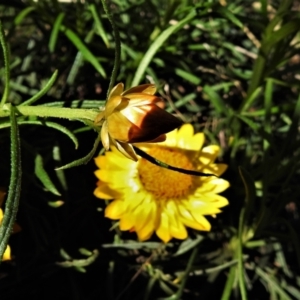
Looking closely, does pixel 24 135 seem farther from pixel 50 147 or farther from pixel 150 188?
pixel 150 188

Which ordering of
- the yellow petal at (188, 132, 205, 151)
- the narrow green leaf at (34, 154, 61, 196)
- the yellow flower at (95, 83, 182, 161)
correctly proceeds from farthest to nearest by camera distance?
the yellow petal at (188, 132, 205, 151)
the narrow green leaf at (34, 154, 61, 196)
the yellow flower at (95, 83, 182, 161)

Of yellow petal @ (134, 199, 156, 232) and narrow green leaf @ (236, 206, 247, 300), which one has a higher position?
yellow petal @ (134, 199, 156, 232)

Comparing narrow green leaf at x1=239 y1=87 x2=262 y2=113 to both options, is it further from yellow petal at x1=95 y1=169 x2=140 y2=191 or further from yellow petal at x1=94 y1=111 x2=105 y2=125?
yellow petal at x1=94 y1=111 x2=105 y2=125

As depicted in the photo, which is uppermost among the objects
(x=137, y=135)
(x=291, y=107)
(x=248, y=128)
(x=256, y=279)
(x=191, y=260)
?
(x=137, y=135)

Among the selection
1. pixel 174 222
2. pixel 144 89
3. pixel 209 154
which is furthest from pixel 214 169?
pixel 144 89

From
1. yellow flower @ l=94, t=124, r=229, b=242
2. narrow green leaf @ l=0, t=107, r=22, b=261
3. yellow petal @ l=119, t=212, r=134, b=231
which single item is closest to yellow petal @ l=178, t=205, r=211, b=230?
yellow flower @ l=94, t=124, r=229, b=242

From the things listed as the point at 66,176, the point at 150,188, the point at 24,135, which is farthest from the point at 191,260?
the point at 24,135

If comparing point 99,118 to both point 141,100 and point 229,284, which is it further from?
point 229,284
